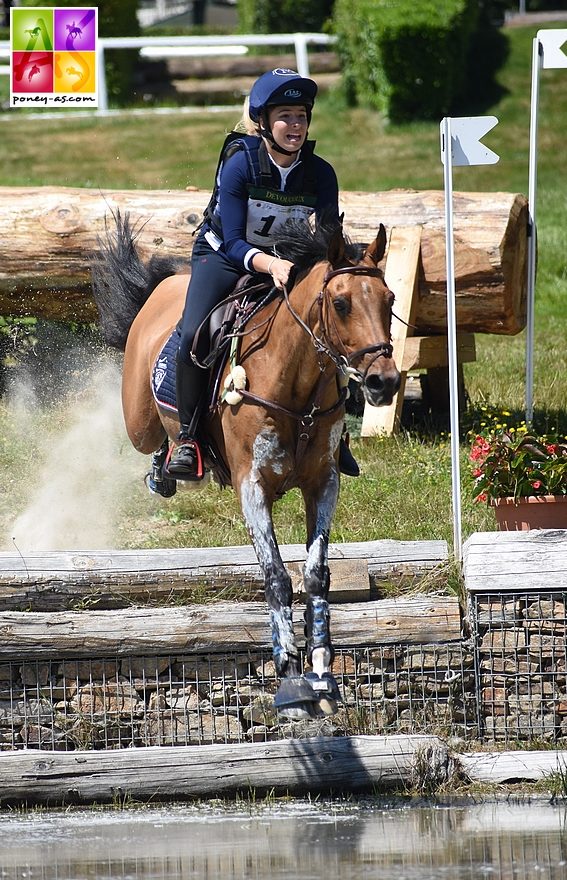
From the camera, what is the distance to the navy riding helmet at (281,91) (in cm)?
534

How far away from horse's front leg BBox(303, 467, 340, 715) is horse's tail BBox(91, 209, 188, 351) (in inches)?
89.5

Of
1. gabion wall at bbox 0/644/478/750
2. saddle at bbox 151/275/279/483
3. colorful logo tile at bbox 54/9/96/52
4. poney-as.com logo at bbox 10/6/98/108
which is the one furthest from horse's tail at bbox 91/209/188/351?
colorful logo tile at bbox 54/9/96/52

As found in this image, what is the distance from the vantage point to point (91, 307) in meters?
10.2

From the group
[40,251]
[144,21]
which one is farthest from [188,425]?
[144,21]

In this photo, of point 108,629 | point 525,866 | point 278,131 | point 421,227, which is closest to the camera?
point 525,866

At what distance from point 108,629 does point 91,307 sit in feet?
15.5

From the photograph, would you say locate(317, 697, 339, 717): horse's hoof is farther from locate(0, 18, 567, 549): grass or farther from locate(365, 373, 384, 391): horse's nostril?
locate(0, 18, 567, 549): grass

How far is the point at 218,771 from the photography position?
5582 mm

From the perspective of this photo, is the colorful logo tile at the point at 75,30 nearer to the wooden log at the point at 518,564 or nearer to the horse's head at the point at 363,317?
the horse's head at the point at 363,317

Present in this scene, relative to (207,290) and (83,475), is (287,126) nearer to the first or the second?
(207,290)

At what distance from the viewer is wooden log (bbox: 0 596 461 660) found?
5.88m

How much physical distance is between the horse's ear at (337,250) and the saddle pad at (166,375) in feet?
4.65

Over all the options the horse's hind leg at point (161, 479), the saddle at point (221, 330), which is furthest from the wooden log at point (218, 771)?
the horse's hind leg at point (161, 479)

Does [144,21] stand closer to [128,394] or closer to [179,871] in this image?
[128,394]
